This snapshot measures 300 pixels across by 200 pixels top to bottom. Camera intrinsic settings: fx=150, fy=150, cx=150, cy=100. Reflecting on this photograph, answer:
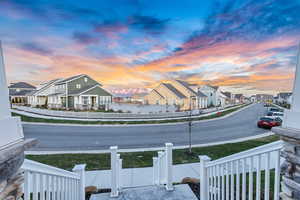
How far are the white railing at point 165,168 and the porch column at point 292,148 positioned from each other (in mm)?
2247

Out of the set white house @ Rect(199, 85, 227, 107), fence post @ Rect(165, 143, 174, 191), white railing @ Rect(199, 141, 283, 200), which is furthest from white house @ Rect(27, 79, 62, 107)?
white house @ Rect(199, 85, 227, 107)

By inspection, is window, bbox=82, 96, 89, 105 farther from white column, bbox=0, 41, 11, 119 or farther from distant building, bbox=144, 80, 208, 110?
white column, bbox=0, 41, 11, 119

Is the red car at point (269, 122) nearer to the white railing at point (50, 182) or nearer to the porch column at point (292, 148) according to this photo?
the porch column at point (292, 148)

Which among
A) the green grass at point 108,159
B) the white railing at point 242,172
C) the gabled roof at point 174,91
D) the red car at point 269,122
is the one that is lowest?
the green grass at point 108,159

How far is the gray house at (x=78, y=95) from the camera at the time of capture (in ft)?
68.9

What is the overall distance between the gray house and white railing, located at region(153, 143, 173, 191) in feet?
62.0

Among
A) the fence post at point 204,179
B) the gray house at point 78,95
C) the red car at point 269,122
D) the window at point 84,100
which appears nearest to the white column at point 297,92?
the fence post at point 204,179

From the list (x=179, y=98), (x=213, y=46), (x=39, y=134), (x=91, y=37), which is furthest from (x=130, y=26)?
(x=179, y=98)

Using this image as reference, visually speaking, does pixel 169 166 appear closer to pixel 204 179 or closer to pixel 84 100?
pixel 204 179

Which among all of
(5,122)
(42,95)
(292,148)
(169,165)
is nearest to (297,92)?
(292,148)

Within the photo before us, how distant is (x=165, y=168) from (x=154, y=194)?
60cm

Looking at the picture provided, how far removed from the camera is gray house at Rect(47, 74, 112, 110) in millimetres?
21016

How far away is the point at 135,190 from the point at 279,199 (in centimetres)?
279

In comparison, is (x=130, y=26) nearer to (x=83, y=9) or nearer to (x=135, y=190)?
(x=83, y=9)
